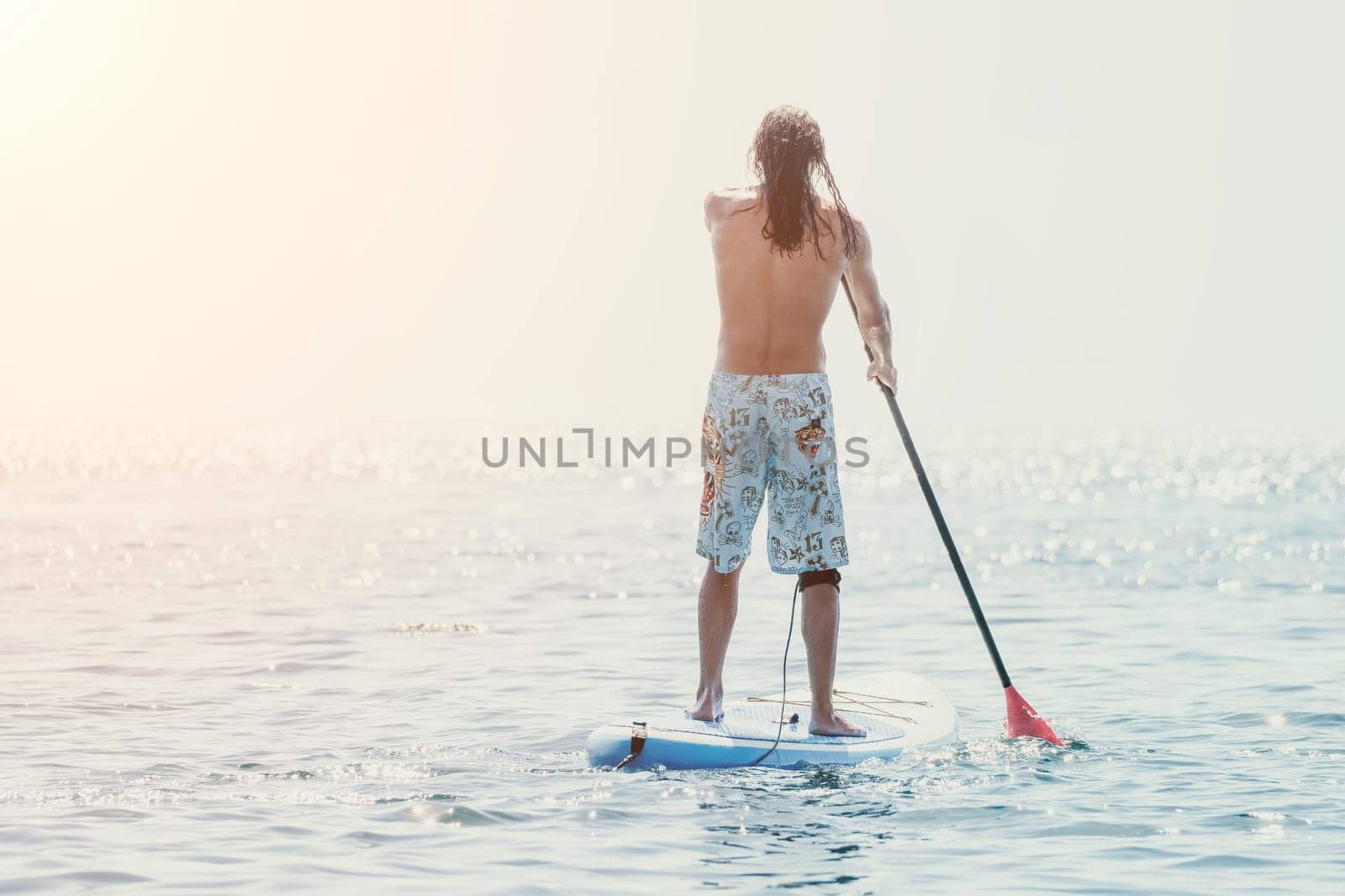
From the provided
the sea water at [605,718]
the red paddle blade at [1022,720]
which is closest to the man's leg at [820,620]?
the sea water at [605,718]

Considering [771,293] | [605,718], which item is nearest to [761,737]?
[605,718]

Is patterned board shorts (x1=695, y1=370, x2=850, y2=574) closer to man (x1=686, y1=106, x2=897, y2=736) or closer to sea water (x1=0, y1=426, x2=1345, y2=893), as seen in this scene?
man (x1=686, y1=106, x2=897, y2=736)

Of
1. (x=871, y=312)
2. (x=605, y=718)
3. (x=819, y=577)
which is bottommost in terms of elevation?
(x=605, y=718)

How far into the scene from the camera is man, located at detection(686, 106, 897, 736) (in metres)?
5.75

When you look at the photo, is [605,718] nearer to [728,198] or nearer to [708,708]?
[708,708]

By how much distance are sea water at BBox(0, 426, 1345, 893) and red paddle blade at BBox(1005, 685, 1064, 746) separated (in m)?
0.15

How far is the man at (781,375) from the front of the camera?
575 centimetres

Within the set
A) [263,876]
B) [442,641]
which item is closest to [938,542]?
[442,641]

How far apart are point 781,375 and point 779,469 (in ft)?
1.19

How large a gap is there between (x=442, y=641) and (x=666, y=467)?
47.0m

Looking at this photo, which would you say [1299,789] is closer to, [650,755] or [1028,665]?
[650,755]

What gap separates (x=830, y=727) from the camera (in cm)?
606

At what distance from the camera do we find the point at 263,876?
443 cm

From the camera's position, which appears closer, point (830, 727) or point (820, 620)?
point (820, 620)
